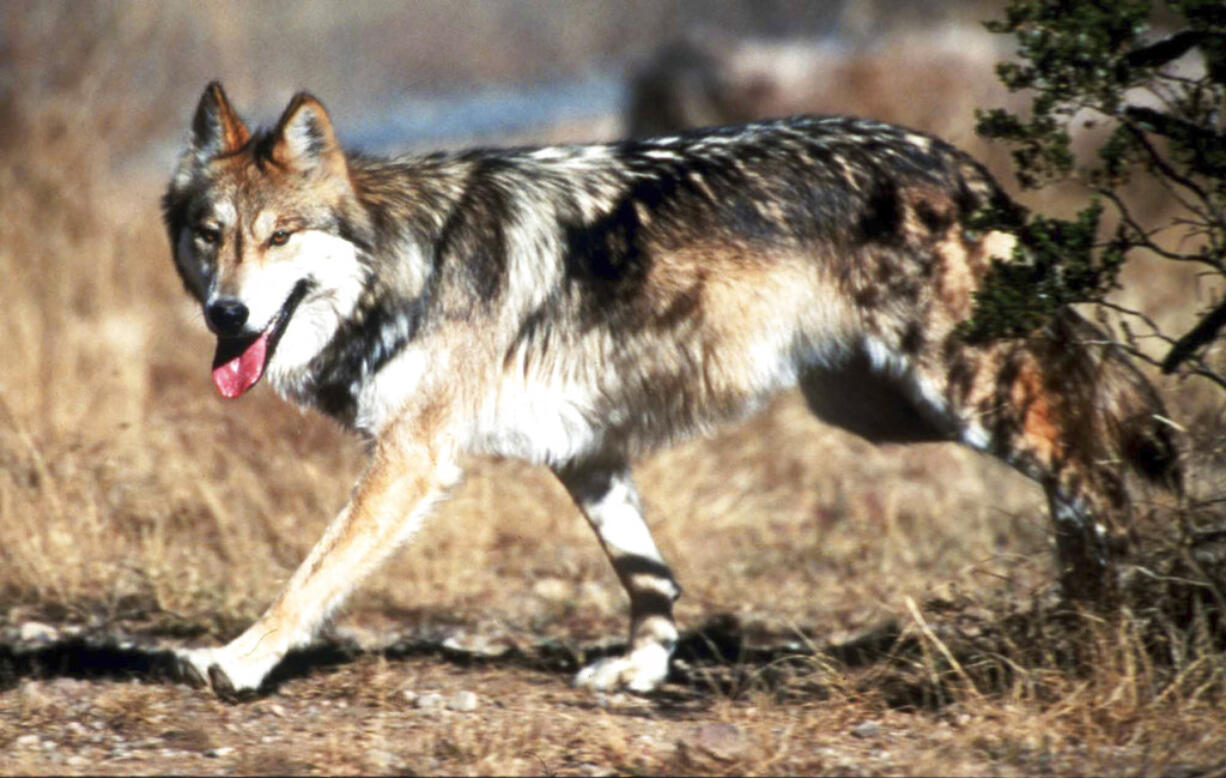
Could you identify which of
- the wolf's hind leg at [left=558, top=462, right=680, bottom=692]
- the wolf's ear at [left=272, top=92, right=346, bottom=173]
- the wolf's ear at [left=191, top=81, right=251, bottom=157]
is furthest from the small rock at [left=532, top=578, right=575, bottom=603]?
the wolf's ear at [left=191, top=81, right=251, bottom=157]

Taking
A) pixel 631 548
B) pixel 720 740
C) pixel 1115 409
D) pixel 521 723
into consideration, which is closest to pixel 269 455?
pixel 631 548

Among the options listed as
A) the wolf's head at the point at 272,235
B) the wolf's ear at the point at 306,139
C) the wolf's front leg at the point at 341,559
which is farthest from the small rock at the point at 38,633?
the wolf's ear at the point at 306,139

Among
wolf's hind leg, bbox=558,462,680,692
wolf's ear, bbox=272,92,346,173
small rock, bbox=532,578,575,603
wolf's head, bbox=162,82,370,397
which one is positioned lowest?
small rock, bbox=532,578,575,603

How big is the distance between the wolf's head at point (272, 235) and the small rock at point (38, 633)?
1.40m

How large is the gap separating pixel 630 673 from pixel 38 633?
6.86 feet

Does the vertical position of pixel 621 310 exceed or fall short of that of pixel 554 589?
it exceeds it

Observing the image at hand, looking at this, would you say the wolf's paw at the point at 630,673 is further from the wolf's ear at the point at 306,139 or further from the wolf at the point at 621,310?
the wolf's ear at the point at 306,139

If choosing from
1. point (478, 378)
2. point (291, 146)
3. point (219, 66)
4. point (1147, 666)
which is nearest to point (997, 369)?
point (1147, 666)

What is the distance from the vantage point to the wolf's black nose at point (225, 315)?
13.4 feet

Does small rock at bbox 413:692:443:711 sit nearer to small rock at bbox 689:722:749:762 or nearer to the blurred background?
small rock at bbox 689:722:749:762

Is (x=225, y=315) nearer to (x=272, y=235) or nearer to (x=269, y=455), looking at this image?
(x=272, y=235)

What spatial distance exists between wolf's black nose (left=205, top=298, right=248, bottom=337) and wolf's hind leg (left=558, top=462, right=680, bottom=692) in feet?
4.19

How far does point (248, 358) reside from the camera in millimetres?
4289

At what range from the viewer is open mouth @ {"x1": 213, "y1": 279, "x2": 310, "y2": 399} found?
428 centimetres
